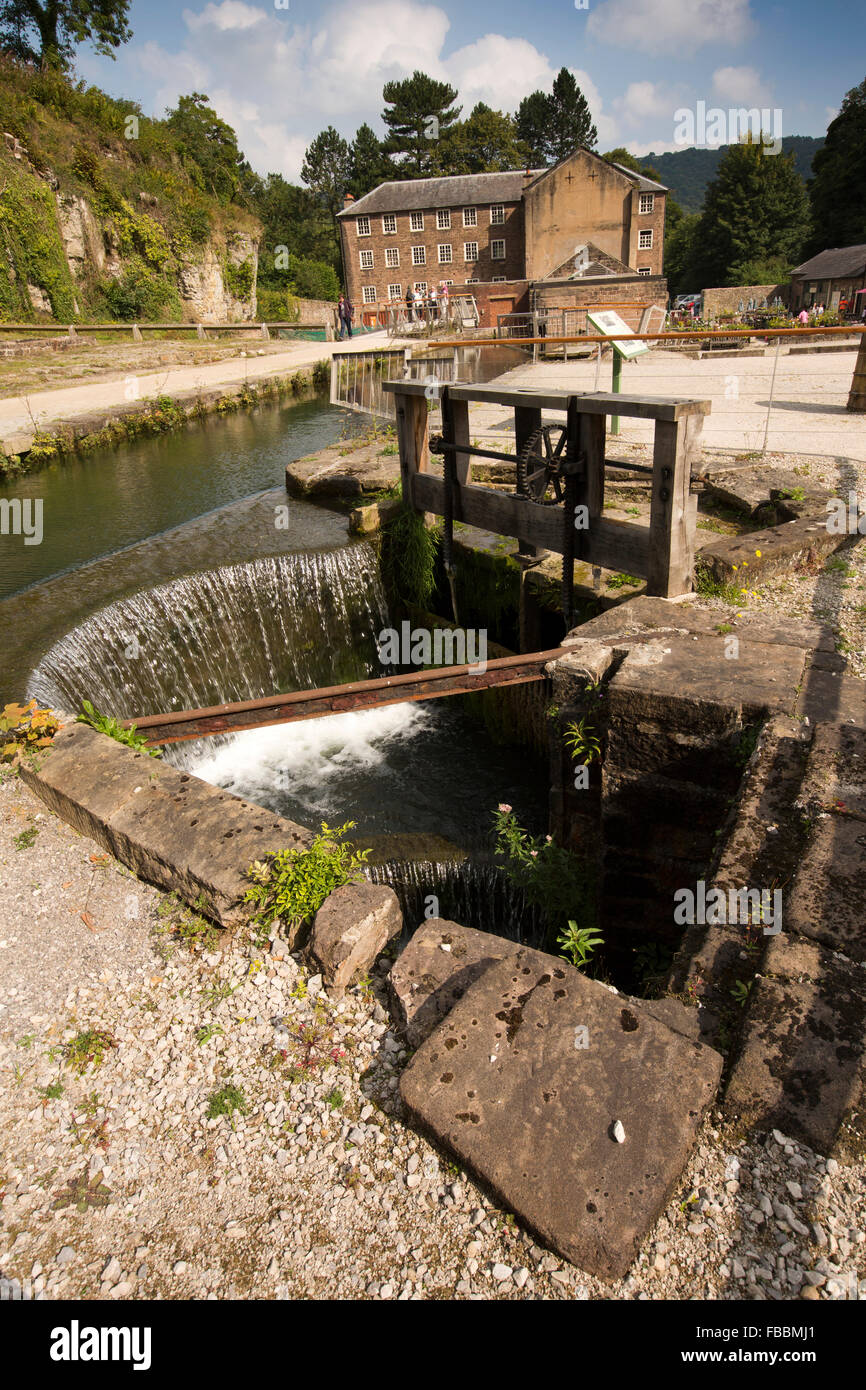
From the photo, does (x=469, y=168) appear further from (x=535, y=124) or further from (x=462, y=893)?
(x=462, y=893)

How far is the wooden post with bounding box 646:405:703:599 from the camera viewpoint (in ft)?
17.2

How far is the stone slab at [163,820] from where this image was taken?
3.51 m

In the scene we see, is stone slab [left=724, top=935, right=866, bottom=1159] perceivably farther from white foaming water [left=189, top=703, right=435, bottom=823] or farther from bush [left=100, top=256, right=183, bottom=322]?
bush [left=100, top=256, right=183, bottom=322]

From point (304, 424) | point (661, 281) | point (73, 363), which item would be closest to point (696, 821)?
point (304, 424)

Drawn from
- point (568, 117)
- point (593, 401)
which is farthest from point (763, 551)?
point (568, 117)

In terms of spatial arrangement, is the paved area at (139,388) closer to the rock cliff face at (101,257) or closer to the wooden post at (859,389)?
the rock cliff face at (101,257)

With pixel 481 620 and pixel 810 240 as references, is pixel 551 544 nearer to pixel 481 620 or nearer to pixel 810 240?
pixel 481 620

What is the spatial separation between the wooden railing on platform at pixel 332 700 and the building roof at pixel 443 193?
2001 inches

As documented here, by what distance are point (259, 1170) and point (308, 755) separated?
501cm

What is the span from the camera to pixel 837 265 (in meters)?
39.6

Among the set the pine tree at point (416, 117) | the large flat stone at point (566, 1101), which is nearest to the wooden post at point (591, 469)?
the large flat stone at point (566, 1101)

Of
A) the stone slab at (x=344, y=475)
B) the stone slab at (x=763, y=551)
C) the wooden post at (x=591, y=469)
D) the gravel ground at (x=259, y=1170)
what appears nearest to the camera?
the gravel ground at (x=259, y=1170)

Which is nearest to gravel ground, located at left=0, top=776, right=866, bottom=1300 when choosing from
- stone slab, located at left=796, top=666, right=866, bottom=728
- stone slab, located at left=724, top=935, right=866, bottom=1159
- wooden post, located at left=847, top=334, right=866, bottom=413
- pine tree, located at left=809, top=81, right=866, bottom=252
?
stone slab, located at left=724, top=935, right=866, bottom=1159

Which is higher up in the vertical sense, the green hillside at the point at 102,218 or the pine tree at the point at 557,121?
the pine tree at the point at 557,121
